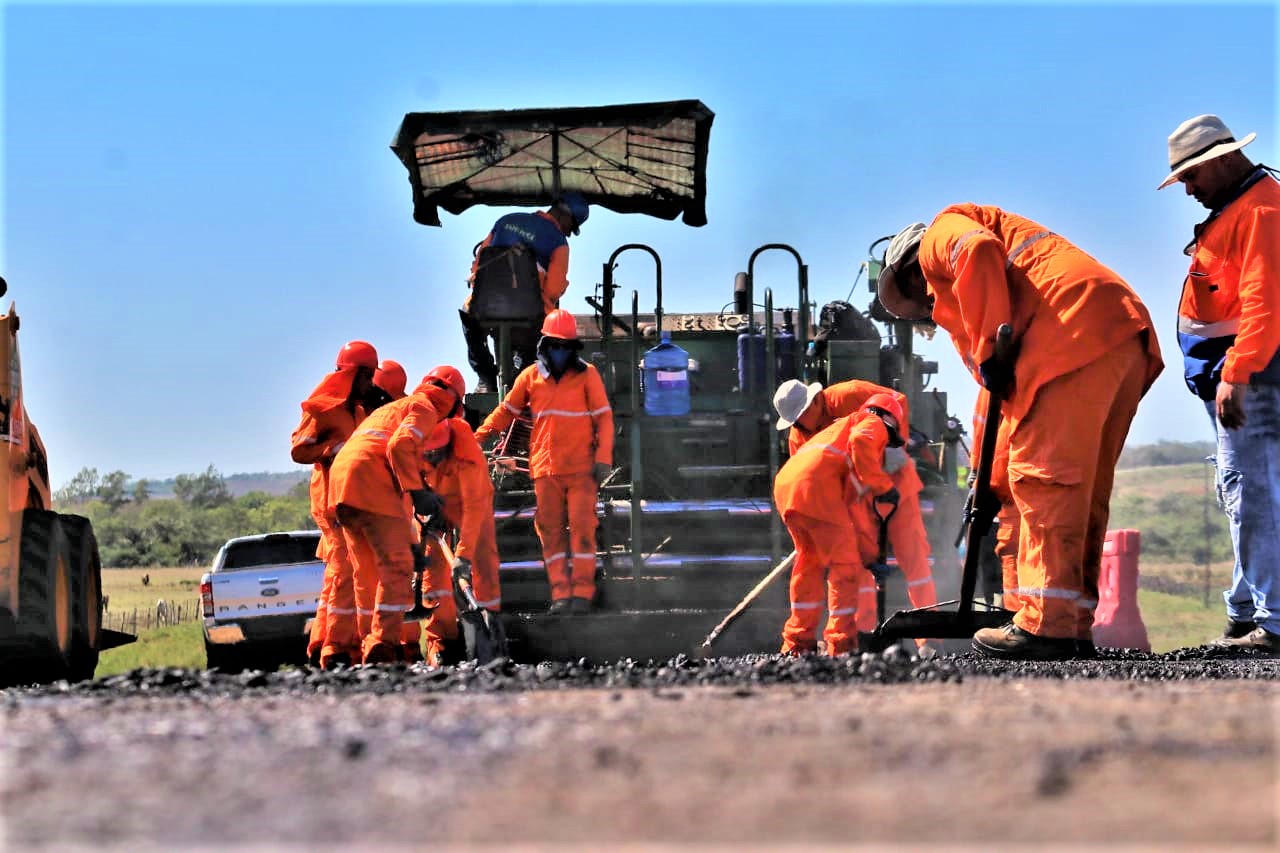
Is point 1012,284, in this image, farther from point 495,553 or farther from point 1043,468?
point 495,553

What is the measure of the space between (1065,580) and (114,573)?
38617mm

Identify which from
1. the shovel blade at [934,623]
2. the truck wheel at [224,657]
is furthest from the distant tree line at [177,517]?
the shovel blade at [934,623]

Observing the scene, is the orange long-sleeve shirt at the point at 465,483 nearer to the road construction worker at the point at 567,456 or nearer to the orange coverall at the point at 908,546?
the road construction worker at the point at 567,456

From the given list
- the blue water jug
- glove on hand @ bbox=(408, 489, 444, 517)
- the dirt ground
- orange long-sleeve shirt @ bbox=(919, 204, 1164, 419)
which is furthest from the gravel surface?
the blue water jug

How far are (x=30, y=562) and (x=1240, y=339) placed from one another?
6.01 metres

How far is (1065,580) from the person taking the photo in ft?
18.0

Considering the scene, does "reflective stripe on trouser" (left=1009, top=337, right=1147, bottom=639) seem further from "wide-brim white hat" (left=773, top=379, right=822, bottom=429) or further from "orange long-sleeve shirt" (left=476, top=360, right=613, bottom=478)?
"orange long-sleeve shirt" (left=476, top=360, right=613, bottom=478)

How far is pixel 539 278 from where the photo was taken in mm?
10500

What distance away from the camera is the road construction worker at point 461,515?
9289 mm

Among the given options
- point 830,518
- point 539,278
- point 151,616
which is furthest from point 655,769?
point 151,616

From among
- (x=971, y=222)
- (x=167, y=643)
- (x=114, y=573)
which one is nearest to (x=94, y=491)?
(x=114, y=573)

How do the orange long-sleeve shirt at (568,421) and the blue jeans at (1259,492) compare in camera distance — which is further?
the orange long-sleeve shirt at (568,421)

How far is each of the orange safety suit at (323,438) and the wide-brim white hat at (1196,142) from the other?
5.34 m

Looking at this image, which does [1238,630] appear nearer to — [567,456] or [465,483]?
[567,456]
